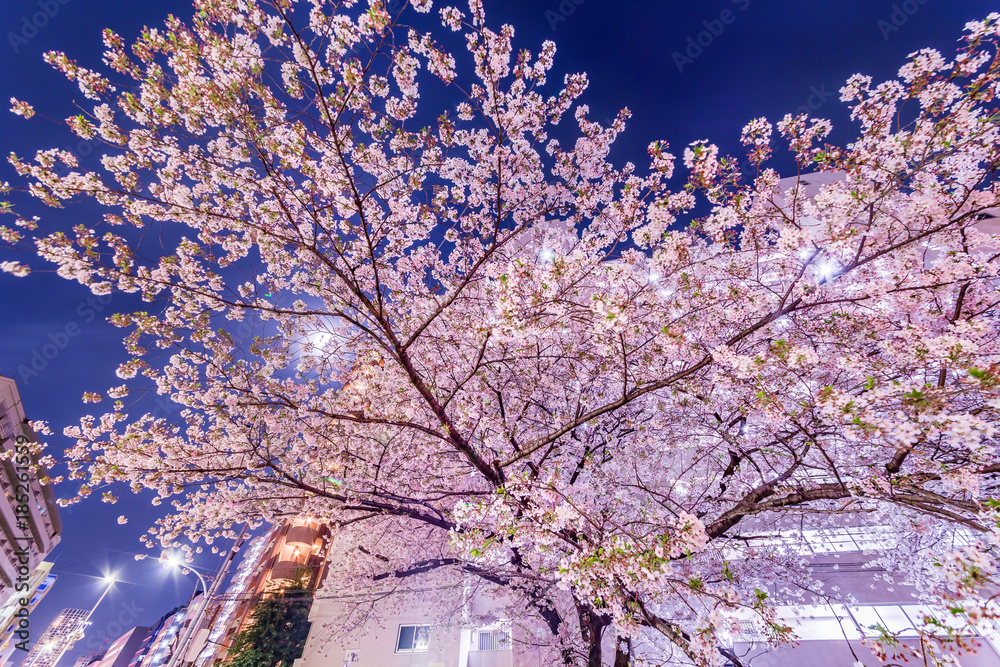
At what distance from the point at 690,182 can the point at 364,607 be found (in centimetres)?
1968

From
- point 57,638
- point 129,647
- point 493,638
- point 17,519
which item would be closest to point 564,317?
point 493,638

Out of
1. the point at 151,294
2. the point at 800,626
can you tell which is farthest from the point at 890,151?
the point at 800,626

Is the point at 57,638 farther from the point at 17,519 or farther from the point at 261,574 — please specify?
the point at 261,574

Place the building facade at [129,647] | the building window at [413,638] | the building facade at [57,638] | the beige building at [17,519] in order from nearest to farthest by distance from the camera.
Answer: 1. the building window at [413,638]
2. the beige building at [17,519]
3. the building facade at [129,647]
4. the building facade at [57,638]

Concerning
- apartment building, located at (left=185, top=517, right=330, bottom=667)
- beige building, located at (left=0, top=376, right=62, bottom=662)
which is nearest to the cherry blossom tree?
apartment building, located at (left=185, top=517, right=330, bottom=667)

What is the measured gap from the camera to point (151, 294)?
586 centimetres

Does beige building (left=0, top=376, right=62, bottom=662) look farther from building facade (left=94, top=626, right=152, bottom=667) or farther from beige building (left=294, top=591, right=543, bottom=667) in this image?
beige building (left=294, top=591, right=543, bottom=667)

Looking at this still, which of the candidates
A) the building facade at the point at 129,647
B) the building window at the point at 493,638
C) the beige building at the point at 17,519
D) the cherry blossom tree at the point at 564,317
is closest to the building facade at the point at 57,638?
the building facade at the point at 129,647

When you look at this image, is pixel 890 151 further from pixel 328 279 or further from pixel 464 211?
Result: pixel 328 279

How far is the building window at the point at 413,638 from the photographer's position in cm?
1560

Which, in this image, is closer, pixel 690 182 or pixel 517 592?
pixel 690 182

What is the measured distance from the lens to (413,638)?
1588 cm

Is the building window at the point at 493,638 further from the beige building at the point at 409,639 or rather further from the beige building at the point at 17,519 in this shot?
the beige building at the point at 17,519

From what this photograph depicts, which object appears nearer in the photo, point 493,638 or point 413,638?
point 493,638
